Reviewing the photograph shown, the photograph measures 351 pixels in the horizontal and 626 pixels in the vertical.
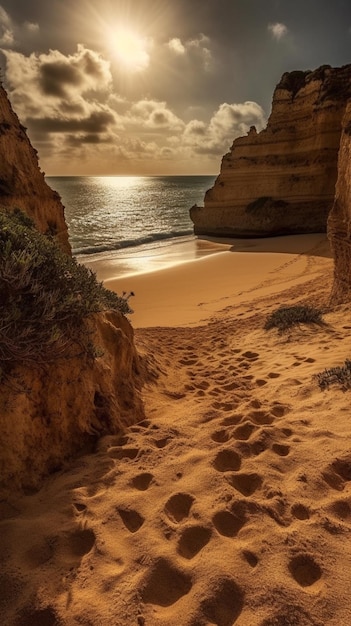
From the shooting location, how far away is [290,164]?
2700 centimetres

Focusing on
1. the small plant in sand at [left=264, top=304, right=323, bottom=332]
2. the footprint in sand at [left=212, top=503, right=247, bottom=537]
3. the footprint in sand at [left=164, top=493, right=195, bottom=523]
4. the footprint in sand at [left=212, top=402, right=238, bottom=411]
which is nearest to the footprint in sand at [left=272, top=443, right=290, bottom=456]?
the footprint in sand at [left=212, top=503, right=247, bottom=537]

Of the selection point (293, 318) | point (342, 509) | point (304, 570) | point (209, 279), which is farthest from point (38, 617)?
point (209, 279)

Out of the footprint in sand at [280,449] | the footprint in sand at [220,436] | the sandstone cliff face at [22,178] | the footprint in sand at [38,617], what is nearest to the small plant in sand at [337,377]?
the footprint in sand at [280,449]

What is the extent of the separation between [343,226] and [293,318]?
9.36ft

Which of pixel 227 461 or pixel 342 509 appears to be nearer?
pixel 342 509

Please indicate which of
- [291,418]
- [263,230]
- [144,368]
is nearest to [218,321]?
[144,368]

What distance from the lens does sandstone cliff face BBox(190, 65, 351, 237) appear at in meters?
24.8

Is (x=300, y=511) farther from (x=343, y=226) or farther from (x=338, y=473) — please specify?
(x=343, y=226)

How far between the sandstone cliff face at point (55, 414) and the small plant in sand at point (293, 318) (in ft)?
13.6

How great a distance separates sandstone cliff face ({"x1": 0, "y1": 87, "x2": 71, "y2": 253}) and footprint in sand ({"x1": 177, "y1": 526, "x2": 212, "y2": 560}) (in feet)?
20.6

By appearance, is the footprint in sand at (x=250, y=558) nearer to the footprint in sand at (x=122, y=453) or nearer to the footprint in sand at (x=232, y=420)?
the footprint in sand at (x=122, y=453)

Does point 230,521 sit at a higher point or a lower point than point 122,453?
higher

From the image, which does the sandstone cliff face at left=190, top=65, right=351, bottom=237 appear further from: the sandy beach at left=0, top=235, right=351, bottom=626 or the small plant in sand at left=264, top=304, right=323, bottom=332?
the sandy beach at left=0, top=235, right=351, bottom=626

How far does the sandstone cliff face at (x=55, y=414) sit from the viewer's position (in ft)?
9.00
